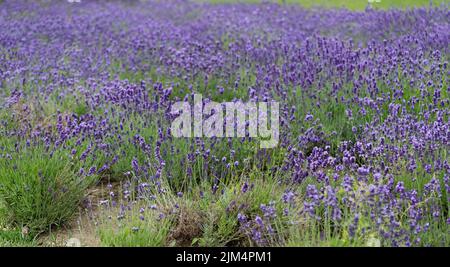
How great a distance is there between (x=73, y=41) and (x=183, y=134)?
3826mm

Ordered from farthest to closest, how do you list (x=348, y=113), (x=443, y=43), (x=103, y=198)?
(x=443, y=43)
(x=348, y=113)
(x=103, y=198)

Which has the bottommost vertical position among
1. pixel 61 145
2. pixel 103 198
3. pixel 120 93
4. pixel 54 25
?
pixel 103 198

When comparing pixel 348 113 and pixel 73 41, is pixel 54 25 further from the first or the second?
pixel 348 113

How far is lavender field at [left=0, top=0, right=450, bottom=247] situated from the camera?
3281 millimetres

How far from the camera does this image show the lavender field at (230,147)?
10.8ft

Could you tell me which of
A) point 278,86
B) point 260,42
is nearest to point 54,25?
point 260,42

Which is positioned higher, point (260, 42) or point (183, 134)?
point (260, 42)

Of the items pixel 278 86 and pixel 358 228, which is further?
pixel 278 86

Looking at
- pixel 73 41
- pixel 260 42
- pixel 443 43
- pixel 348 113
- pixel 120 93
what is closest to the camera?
pixel 348 113

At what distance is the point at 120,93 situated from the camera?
15.6 feet

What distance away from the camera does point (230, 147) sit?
413 cm

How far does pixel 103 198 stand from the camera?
4000 millimetres

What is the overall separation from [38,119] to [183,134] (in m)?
1.54

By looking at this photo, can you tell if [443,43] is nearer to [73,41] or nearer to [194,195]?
[194,195]
